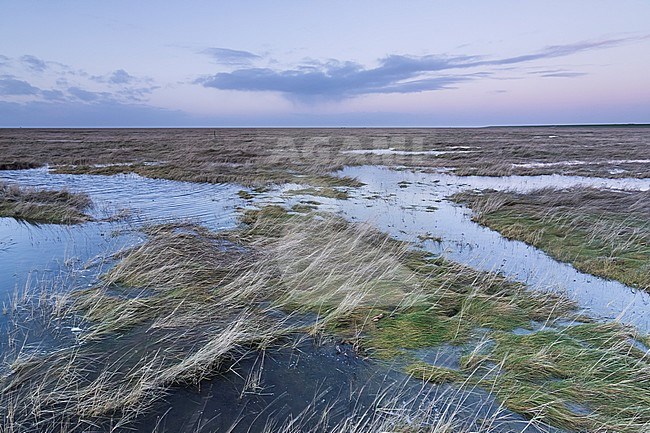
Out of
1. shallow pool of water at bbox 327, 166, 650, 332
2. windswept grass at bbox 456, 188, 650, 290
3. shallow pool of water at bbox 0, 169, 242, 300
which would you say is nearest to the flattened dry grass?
shallow pool of water at bbox 327, 166, 650, 332

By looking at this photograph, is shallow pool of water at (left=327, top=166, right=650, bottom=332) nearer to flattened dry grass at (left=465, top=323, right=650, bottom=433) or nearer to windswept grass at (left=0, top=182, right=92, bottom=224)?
flattened dry grass at (left=465, top=323, right=650, bottom=433)

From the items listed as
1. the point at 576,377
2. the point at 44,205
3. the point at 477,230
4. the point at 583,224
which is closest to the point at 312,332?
the point at 576,377

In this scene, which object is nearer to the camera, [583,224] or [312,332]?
[312,332]

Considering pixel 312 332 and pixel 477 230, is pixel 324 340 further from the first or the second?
pixel 477 230

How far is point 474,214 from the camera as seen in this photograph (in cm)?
1716

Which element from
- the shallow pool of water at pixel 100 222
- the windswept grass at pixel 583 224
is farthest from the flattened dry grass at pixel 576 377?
the shallow pool of water at pixel 100 222

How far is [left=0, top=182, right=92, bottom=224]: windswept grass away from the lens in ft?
51.4

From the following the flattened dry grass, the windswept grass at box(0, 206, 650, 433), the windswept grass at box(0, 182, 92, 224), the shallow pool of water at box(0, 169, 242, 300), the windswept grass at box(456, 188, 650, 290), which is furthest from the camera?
the windswept grass at box(0, 182, 92, 224)

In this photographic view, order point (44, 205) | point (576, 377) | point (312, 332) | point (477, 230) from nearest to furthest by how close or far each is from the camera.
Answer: point (576, 377) < point (312, 332) < point (477, 230) < point (44, 205)

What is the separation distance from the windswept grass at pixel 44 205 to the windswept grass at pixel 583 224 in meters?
18.4

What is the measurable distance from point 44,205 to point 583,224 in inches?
951

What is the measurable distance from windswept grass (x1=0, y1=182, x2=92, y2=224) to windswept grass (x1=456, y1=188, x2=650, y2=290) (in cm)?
1841

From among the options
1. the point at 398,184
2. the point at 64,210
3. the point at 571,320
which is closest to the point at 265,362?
the point at 571,320

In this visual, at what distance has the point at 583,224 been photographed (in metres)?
14.9
